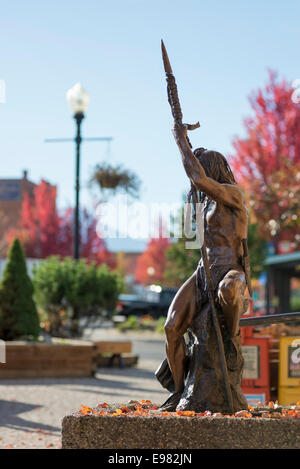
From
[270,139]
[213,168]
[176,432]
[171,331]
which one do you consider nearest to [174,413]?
[176,432]

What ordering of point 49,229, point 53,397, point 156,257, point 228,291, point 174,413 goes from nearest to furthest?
point 174,413, point 228,291, point 53,397, point 49,229, point 156,257

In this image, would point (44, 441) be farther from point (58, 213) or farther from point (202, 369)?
point (58, 213)

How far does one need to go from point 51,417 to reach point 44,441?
170 centimetres

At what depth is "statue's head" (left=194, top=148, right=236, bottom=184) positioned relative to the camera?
5199 mm

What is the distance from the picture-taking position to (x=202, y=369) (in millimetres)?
4945

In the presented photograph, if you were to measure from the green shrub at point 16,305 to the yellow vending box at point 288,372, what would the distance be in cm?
790

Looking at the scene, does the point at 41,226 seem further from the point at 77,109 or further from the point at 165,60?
the point at 165,60

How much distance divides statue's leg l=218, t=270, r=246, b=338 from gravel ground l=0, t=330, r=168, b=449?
2.84 meters

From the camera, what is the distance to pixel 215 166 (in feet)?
17.1

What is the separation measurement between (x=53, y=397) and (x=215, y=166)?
21.7 ft

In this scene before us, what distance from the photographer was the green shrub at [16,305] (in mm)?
14719

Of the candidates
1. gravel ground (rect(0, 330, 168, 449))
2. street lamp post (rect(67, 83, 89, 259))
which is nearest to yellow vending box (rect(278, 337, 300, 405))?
gravel ground (rect(0, 330, 168, 449))

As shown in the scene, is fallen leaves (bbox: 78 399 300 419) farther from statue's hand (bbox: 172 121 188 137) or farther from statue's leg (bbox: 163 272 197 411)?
statue's hand (bbox: 172 121 188 137)

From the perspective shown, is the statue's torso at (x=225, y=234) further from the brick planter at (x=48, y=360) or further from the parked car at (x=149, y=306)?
the parked car at (x=149, y=306)
